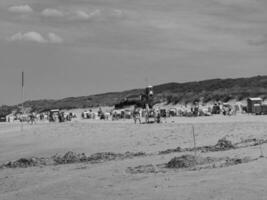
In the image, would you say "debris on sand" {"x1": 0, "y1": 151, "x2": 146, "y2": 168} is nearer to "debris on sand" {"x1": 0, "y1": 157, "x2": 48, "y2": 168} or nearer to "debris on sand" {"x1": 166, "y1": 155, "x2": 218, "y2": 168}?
"debris on sand" {"x1": 0, "y1": 157, "x2": 48, "y2": 168}

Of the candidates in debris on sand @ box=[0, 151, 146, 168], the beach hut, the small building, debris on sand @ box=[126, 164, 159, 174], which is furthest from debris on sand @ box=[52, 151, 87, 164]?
the small building

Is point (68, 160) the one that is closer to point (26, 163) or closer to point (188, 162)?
point (26, 163)

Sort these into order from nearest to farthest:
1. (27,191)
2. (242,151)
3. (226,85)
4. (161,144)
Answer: (27,191), (242,151), (161,144), (226,85)

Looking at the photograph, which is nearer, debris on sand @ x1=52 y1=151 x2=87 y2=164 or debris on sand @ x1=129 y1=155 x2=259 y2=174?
debris on sand @ x1=129 y1=155 x2=259 y2=174

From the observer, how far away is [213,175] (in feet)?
35.2

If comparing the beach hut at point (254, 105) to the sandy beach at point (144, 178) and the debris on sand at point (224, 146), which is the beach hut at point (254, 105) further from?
the debris on sand at point (224, 146)

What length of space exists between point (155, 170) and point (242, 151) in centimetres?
262

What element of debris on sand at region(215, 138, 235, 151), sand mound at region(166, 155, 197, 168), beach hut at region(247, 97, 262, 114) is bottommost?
sand mound at region(166, 155, 197, 168)

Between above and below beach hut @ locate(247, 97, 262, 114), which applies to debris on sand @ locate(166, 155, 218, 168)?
below

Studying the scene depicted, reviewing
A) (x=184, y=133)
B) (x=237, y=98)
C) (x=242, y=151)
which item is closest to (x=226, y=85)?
(x=237, y=98)

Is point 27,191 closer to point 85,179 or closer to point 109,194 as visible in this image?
point 85,179

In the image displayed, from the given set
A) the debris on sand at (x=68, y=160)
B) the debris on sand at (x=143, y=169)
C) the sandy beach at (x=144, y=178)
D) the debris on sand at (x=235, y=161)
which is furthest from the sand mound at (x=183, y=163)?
the debris on sand at (x=68, y=160)

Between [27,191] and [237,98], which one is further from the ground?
[237,98]

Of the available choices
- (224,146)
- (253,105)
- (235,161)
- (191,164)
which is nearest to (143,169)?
(191,164)
